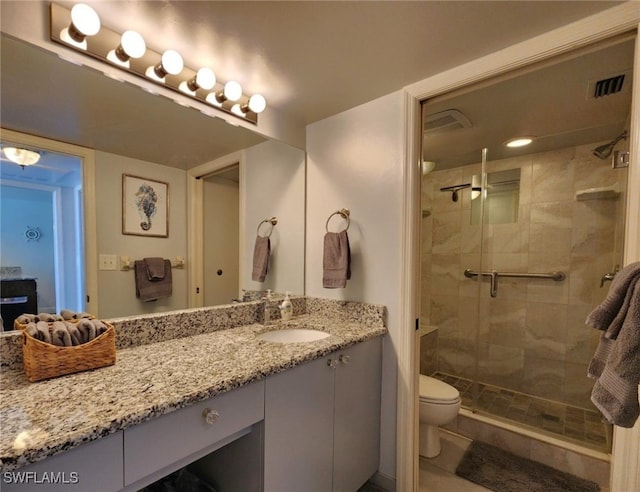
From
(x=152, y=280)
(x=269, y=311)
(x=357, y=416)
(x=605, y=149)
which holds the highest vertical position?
(x=605, y=149)

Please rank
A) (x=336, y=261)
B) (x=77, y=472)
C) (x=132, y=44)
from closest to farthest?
1. (x=77, y=472)
2. (x=132, y=44)
3. (x=336, y=261)

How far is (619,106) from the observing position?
5.35 feet

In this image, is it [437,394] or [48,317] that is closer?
[48,317]

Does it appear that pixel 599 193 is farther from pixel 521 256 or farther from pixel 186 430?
pixel 186 430

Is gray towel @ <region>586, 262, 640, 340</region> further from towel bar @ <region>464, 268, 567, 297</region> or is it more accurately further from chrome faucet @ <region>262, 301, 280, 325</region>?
towel bar @ <region>464, 268, 567, 297</region>

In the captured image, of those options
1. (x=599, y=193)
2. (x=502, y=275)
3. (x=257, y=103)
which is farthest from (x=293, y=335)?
(x=599, y=193)

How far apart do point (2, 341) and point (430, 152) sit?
8.56 ft

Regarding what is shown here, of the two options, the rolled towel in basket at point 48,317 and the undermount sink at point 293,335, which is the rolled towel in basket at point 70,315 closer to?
the rolled towel in basket at point 48,317

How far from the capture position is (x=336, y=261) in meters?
1.63

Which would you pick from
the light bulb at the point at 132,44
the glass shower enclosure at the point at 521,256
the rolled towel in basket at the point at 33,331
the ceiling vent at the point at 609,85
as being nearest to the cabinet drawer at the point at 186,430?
the rolled towel in basket at the point at 33,331

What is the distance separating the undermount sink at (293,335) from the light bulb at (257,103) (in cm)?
115

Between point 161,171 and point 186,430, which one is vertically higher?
point 161,171

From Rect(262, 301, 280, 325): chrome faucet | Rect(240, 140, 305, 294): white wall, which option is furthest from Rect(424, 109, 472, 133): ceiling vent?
Rect(262, 301, 280, 325): chrome faucet

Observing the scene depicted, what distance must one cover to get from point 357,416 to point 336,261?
2.50 ft
